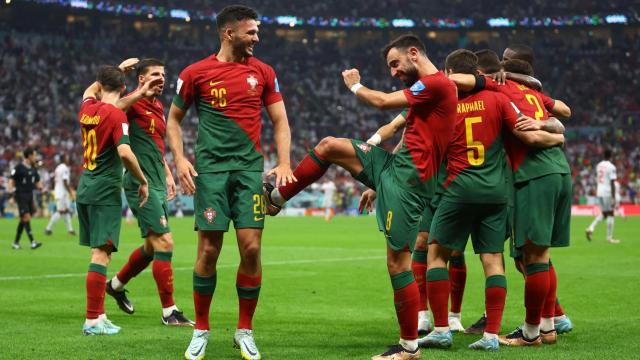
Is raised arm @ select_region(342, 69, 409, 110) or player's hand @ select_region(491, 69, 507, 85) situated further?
player's hand @ select_region(491, 69, 507, 85)

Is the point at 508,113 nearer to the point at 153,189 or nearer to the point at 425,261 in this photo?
the point at 425,261

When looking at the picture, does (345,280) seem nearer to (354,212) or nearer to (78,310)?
(78,310)

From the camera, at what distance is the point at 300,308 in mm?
9906

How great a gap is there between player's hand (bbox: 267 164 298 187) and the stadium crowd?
3704cm

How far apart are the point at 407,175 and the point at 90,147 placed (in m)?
3.56

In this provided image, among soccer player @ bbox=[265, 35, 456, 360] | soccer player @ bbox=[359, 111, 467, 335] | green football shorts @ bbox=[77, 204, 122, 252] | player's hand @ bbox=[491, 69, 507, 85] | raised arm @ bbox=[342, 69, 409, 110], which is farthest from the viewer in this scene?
green football shorts @ bbox=[77, 204, 122, 252]

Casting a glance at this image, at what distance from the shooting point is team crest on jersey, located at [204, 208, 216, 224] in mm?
6473

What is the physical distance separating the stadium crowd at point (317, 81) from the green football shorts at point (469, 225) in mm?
36988

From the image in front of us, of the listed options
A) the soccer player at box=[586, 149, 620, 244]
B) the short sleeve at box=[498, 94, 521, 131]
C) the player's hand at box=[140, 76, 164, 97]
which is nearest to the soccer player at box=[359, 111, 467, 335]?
the short sleeve at box=[498, 94, 521, 131]

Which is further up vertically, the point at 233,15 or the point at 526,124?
the point at 233,15

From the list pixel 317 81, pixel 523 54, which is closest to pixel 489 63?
pixel 523 54

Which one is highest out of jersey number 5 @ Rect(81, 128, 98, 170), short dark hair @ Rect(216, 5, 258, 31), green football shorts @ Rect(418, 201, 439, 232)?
short dark hair @ Rect(216, 5, 258, 31)

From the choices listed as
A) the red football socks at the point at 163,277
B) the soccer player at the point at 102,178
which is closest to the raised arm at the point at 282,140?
the soccer player at the point at 102,178

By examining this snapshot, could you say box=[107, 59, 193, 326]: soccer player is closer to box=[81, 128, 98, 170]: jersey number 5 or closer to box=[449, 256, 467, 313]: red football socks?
box=[81, 128, 98, 170]: jersey number 5
